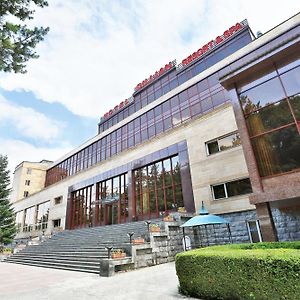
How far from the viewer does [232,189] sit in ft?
50.1

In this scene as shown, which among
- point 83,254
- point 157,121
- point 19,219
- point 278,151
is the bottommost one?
point 83,254

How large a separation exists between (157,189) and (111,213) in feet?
23.8

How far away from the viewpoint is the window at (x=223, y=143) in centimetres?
1586

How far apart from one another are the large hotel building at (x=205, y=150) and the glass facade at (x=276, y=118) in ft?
0.14

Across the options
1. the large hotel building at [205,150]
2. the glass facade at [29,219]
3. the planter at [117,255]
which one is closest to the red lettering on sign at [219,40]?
the large hotel building at [205,150]

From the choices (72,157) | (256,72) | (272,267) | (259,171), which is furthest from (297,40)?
(72,157)

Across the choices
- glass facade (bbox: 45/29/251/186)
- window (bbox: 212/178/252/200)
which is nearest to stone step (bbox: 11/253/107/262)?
window (bbox: 212/178/252/200)

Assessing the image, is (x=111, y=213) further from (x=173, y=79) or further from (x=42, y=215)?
(x=42, y=215)

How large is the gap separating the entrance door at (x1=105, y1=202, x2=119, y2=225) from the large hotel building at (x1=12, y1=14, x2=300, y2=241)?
0.11 meters

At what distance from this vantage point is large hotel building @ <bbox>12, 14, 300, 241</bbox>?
10180mm

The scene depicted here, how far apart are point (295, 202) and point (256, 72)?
6378 millimetres

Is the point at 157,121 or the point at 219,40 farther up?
the point at 219,40

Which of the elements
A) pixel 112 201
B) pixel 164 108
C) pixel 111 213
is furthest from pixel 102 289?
pixel 164 108

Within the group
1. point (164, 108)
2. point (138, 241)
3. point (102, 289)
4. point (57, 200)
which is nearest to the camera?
point (102, 289)
